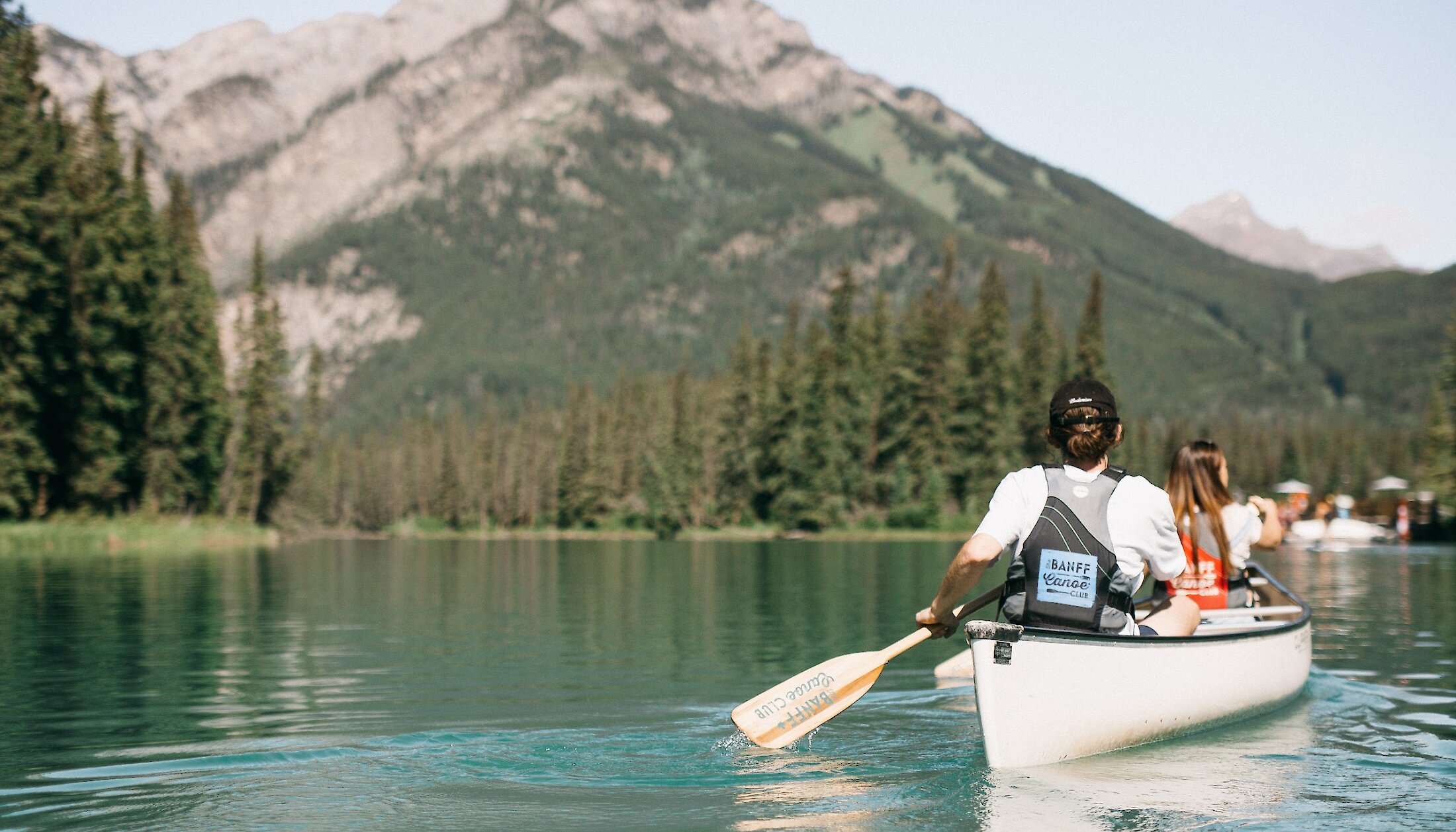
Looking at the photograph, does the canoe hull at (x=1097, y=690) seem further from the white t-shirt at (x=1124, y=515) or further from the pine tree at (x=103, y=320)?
the pine tree at (x=103, y=320)

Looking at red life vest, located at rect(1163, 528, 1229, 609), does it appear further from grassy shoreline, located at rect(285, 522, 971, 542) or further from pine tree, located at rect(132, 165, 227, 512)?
grassy shoreline, located at rect(285, 522, 971, 542)

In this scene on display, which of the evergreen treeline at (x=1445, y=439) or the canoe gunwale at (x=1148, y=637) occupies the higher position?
the evergreen treeline at (x=1445, y=439)

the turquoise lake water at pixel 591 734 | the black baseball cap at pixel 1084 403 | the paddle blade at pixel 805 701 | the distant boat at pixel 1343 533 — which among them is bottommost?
the distant boat at pixel 1343 533

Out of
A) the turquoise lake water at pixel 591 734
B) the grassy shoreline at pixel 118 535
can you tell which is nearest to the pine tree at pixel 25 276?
the grassy shoreline at pixel 118 535

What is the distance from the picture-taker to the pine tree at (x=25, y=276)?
40.5m

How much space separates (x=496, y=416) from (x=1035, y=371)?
80.5 meters

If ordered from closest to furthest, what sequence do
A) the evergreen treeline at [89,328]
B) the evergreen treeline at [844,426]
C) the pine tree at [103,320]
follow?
the evergreen treeline at [89,328] → the pine tree at [103,320] → the evergreen treeline at [844,426]

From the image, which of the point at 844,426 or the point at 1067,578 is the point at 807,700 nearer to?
the point at 1067,578

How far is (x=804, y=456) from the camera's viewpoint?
81.6 metres

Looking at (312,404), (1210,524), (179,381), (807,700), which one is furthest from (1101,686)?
(312,404)

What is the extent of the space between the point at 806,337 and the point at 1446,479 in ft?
142

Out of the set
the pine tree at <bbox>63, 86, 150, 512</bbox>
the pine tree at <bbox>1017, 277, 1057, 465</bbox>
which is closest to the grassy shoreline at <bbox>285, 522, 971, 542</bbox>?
the pine tree at <bbox>1017, 277, 1057, 465</bbox>

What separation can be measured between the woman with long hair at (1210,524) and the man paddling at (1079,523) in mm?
2946

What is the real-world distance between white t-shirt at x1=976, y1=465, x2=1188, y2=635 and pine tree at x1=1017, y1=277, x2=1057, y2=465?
250ft
